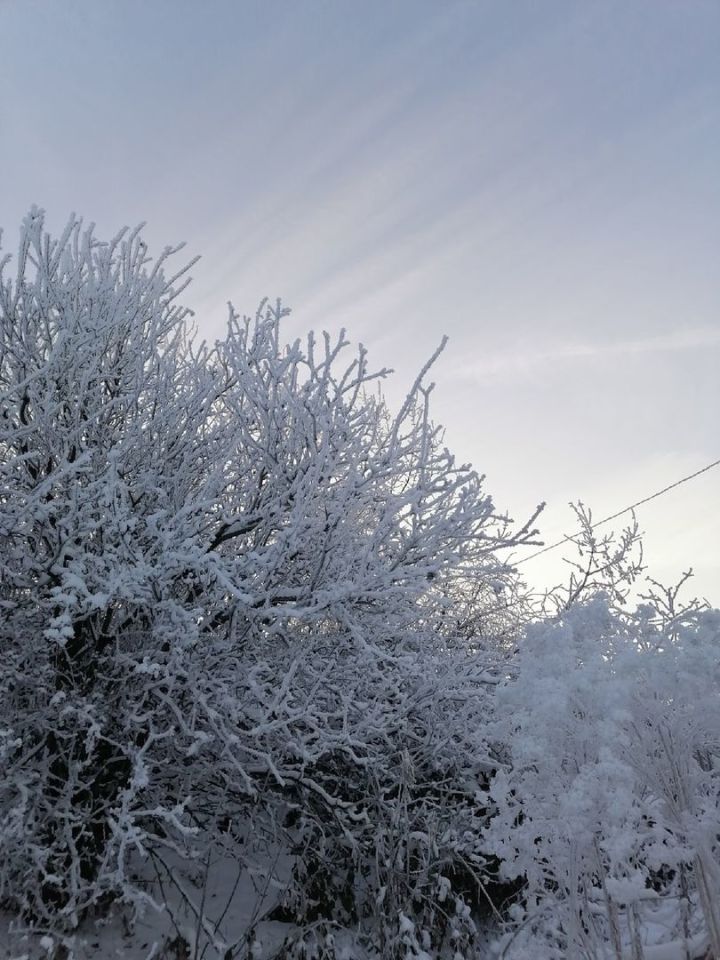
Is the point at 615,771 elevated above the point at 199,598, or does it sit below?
below

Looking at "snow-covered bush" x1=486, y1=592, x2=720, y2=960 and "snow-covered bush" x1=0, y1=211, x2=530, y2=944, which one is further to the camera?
"snow-covered bush" x1=0, y1=211, x2=530, y2=944

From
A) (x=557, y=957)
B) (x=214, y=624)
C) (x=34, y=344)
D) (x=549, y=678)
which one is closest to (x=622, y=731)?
(x=549, y=678)

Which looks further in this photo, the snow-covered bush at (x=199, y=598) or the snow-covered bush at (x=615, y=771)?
the snow-covered bush at (x=199, y=598)

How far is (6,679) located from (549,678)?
393 centimetres

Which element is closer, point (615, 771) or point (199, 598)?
point (615, 771)

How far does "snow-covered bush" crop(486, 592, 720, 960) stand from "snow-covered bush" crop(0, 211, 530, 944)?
1268mm

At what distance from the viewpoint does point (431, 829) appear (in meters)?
6.38

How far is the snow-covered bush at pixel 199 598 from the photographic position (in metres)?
5.66

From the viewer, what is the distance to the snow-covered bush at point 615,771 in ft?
15.0

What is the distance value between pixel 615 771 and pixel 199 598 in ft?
11.0

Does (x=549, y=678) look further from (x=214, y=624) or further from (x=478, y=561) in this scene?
(x=214, y=624)

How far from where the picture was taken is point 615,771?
4387 millimetres

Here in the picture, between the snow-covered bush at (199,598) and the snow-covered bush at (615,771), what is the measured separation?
127 centimetres

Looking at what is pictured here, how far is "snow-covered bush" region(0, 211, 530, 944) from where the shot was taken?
18.6ft
